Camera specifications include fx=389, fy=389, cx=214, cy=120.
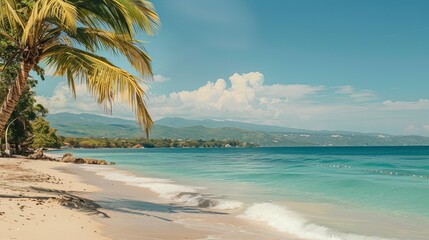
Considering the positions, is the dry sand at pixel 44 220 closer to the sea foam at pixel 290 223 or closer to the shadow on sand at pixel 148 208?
the shadow on sand at pixel 148 208

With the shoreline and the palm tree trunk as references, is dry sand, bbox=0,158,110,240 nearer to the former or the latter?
the shoreline

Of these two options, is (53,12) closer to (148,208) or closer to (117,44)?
(117,44)

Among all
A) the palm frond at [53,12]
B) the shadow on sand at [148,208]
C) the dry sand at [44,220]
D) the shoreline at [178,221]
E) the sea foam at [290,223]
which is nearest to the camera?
the dry sand at [44,220]

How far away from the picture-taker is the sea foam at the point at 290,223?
406 inches

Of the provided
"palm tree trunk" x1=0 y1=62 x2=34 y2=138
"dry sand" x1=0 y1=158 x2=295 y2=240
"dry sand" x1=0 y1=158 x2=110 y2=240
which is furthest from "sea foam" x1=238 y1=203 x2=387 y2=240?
"palm tree trunk" x1=0 y1=62 x2=34 y2=138

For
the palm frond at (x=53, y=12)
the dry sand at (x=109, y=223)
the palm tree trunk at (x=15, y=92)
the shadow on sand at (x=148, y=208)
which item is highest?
the palm frond at (x=53, y=12)

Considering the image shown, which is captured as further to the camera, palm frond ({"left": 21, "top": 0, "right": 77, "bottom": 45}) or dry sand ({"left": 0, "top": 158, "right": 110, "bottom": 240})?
palm frond ({"left": 21, "top": 0, "right": 77, "bottom": 45})

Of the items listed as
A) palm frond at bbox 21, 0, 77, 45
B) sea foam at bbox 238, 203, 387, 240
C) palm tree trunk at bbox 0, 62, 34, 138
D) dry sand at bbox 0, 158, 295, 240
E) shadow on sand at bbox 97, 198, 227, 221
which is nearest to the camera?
dry sand at bbox 0, 158, 295, 240

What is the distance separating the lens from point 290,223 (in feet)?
39.1

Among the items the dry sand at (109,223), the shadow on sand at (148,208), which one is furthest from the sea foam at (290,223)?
the shadow on sand at (148,208)

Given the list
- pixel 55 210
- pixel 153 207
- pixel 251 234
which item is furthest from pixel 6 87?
pixel 251 234

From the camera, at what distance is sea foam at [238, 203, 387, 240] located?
10.3m

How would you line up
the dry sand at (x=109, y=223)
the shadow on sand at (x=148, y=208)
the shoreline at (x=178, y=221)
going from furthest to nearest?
the shadow on sand at (x=148, y=208) < the shoreline at (x=178, y=221) < the dry sand at (x=109, y=223)

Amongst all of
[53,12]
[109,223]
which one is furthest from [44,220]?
[53,12]
